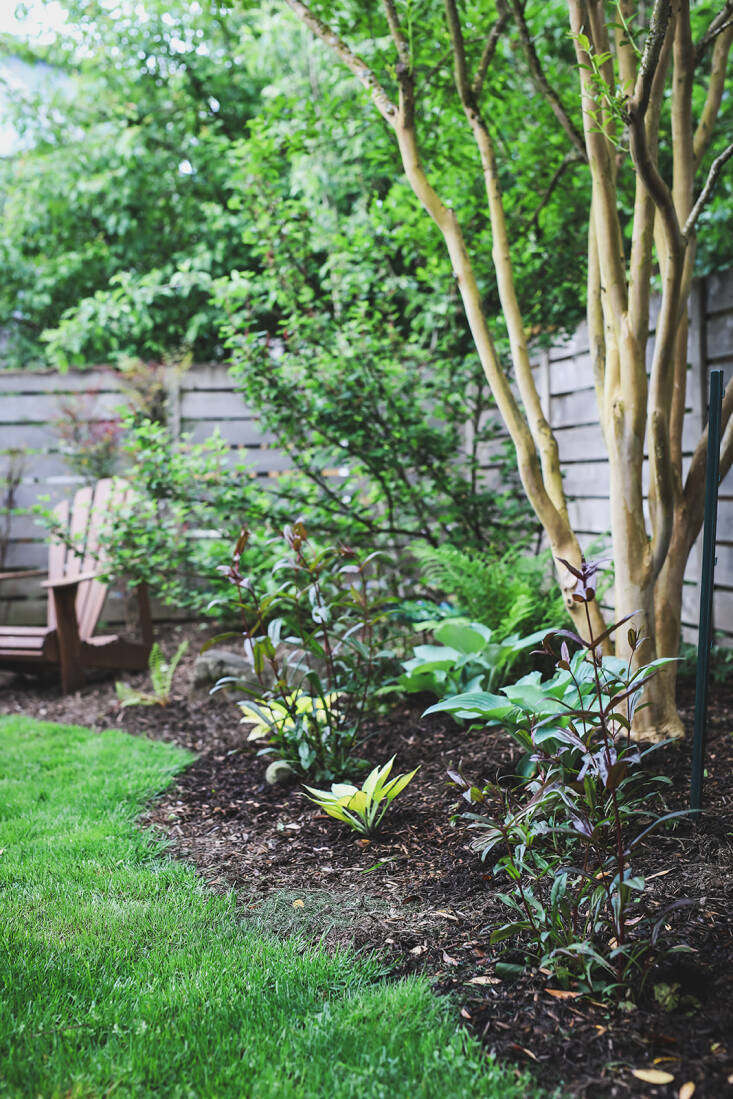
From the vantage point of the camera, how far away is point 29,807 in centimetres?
271

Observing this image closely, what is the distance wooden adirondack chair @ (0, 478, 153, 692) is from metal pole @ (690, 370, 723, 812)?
10.4 ft

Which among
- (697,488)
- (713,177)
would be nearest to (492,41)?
(713,177)

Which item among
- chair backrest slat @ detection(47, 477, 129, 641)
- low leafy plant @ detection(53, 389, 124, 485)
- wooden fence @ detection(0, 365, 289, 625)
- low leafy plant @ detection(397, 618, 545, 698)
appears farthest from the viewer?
wooden fence @ detection(0, 365, 289, 625)

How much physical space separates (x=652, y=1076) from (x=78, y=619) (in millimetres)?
4359

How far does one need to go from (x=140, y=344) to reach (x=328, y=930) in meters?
6.25

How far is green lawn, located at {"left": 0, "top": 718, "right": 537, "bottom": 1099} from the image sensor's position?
1.33 meters

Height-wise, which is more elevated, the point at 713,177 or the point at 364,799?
the point at 713,177

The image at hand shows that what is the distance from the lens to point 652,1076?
4.23ft

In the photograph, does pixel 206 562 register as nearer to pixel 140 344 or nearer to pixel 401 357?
pixel 401 357

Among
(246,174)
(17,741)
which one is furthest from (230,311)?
(17,741)

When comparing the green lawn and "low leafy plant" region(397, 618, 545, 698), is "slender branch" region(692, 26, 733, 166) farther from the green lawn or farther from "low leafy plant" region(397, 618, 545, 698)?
the green lawn

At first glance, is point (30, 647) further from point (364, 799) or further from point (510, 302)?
point (510, 302)

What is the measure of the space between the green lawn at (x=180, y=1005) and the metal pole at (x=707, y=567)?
0.89 meters

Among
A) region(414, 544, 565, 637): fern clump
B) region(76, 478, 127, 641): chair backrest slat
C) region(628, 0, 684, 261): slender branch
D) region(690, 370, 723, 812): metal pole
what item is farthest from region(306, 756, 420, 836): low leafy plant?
region(76, 478, 127, 641): chair backrest slat
